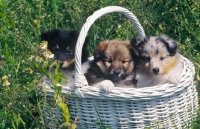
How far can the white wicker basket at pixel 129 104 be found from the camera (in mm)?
4020

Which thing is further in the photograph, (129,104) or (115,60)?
(115,60)

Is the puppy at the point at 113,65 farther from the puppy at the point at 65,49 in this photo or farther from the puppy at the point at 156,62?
the puppy at the point at 65,49

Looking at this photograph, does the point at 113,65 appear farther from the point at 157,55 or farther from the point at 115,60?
the point at 157,55

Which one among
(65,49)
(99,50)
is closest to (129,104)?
(99,50)

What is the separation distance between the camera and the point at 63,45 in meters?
4.80

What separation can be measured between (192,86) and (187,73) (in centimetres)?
17

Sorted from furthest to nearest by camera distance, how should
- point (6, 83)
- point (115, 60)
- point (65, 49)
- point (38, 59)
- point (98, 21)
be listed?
point (98, 21)
point (65, 49)
point (115, 60)
point (6, 83)
point (38, 59)

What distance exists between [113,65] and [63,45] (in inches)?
24.8

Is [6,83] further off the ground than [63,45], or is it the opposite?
[63,45]

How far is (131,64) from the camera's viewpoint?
4.64m

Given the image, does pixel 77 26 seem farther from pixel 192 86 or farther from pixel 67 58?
pixel 192 86

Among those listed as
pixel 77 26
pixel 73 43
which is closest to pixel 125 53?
pixel 73 43

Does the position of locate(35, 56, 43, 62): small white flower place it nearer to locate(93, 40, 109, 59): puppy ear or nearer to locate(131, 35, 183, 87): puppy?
locate(93, 40, 109, 59): puppy ear

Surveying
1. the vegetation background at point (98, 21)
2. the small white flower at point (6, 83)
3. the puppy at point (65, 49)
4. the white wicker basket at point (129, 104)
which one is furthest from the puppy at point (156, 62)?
the small white flower at point (6, 83)
